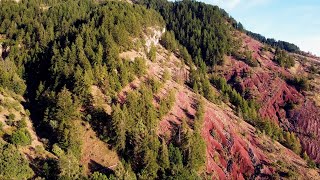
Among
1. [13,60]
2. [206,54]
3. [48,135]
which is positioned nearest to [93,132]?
[48,135]

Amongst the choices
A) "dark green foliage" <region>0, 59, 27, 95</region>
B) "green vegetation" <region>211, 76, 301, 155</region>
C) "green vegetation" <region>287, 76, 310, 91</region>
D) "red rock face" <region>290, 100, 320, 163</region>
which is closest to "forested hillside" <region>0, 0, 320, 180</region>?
"dark green foliage" <region>0, 59, 27, 95</region>

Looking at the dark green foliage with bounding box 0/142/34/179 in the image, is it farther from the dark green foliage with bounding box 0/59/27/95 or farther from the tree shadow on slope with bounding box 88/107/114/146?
the dark green foliage with bounding box 0/59/27/95

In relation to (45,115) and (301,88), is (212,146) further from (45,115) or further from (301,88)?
(301,88)

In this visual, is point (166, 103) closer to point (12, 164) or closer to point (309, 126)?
point (12, 164)

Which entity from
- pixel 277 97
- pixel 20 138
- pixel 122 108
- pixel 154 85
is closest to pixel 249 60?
pixel 277 97

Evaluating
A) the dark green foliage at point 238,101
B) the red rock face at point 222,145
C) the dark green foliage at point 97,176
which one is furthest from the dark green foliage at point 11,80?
the dark green foliage at point 238,101

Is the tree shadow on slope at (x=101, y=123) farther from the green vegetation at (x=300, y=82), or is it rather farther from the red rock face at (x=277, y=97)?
the green vegetation at (x=300, y=82)

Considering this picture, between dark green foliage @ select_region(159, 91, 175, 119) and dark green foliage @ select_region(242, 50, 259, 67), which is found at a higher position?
dark green foliage @ select_region(242, 50, 259, 67)
